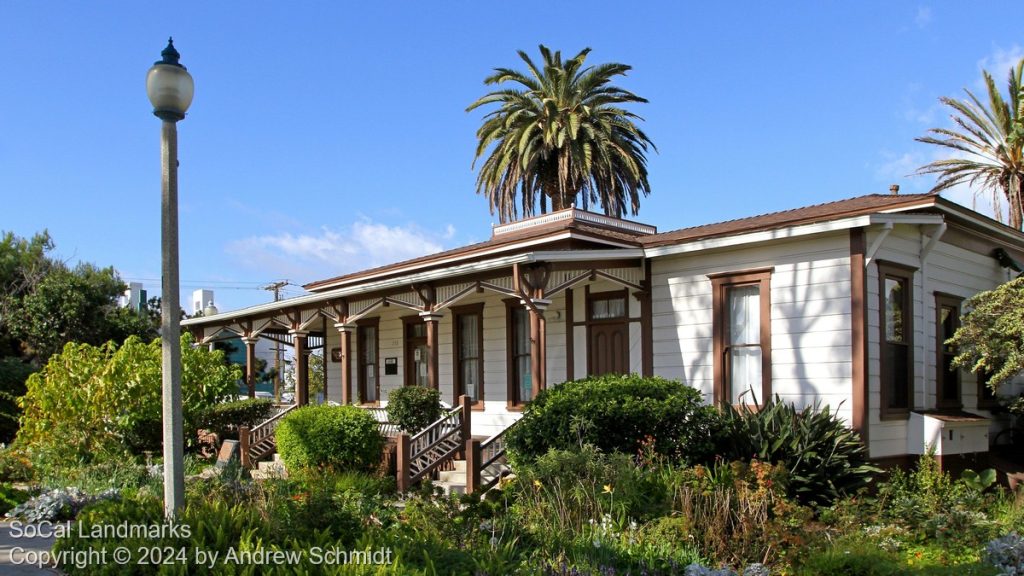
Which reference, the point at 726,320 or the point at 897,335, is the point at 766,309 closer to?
the point at 726,320

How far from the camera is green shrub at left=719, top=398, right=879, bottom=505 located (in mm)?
10578

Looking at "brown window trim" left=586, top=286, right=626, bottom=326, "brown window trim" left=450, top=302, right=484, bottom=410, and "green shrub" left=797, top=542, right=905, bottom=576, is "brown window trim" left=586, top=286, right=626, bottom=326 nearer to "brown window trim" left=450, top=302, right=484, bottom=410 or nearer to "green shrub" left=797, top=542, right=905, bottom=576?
"brown window trim" left=450, top=302, right=484, bottom=410

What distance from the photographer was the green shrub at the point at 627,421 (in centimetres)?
1096

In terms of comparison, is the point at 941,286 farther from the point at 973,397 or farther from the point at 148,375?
the point at 148,375

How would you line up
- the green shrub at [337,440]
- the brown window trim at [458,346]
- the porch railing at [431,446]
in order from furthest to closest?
the brown window trim at [458,346]
the green shrub at [337,440]
the porch railing at [431,446]

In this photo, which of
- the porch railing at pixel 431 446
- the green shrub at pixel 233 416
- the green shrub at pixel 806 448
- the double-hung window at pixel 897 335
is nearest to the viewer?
the green shrub at pixel 806 448

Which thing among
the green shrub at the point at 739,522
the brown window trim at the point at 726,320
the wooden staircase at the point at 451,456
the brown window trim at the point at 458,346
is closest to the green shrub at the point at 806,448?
the brown window trim at the point at 726,320

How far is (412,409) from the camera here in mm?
15461

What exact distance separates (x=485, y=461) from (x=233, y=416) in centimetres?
815

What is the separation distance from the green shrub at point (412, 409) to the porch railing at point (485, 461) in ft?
6.17

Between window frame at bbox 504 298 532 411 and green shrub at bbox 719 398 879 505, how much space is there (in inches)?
243

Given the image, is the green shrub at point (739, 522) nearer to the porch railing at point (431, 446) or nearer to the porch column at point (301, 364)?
the porch railing at point (431, 446)

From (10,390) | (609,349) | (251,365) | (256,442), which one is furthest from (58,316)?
(609,349)

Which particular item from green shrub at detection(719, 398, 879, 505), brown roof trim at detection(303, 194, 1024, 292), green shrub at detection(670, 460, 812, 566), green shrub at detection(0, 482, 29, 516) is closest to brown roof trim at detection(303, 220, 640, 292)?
brown roof trim at detection(303, 194, 1024, 292)
